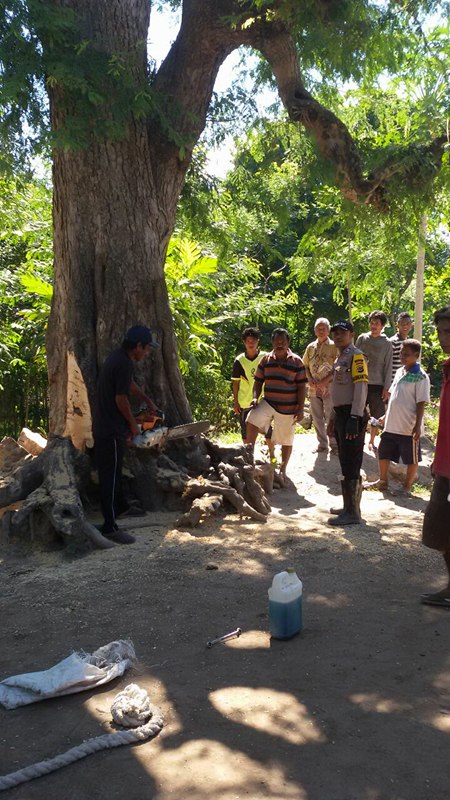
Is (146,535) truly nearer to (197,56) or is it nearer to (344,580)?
Result: (344,580)

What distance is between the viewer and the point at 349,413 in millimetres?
7430

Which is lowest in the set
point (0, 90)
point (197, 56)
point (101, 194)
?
point (101, 194)

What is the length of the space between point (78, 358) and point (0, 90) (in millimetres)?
2493

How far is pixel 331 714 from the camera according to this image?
3697 millimetres

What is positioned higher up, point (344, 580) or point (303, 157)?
point (303, 157)

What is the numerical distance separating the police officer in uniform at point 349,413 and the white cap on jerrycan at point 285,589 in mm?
2759

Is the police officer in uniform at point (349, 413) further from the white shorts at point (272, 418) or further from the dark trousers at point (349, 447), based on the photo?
the white shorts at point (272, 418)

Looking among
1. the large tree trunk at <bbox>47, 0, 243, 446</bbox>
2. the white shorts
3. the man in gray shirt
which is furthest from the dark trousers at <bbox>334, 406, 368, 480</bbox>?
the man in gray shirt

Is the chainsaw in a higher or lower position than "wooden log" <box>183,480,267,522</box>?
higher

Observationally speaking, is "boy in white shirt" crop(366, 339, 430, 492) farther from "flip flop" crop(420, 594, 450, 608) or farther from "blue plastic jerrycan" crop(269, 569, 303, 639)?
"blue plastic jerrycan" crop(269, 569, 303, 639)

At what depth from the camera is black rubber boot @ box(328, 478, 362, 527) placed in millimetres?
7434

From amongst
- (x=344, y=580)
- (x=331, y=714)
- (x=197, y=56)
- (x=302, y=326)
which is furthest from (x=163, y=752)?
(x=302, y=326)

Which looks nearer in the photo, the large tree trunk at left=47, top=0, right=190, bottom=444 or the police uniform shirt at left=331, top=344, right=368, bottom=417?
the police uniform shirt at left=331, top=344, right=368, bottom=417

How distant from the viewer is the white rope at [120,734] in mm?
3205
